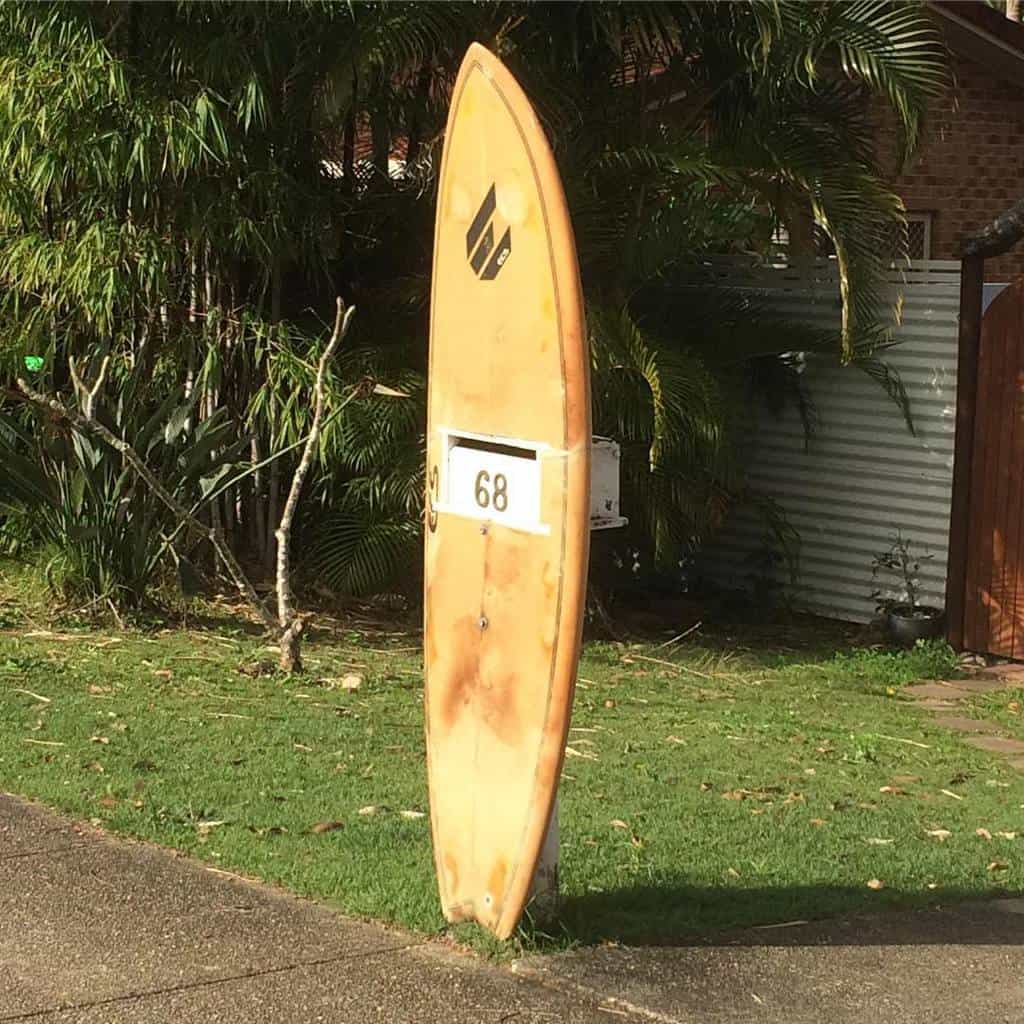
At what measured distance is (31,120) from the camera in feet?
32.3

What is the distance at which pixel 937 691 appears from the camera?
951cm

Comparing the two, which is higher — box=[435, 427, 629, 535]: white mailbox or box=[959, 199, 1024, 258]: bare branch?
box=[959, 199, 1024, 258]: bare branch

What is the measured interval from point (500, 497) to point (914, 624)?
6.25 m

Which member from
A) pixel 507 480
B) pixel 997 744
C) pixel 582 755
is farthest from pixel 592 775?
pixel 507 480

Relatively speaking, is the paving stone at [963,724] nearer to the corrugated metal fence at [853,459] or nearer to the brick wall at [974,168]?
the corrugated metal fence at [853,459]

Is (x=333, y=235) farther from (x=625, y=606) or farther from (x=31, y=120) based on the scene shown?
(x=625, y=606)

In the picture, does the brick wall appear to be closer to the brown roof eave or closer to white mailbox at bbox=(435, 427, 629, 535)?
the brown roof eave

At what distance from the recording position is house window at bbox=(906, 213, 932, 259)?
641 inches

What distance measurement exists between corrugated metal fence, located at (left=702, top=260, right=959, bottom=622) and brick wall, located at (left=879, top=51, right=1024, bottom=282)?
5.26 metres

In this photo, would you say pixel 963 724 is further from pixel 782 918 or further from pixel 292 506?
pixel 782 918

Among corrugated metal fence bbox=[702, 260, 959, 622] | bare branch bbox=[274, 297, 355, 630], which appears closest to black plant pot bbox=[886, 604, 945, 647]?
corrugated metal fence bbox=[702, 260, 959, 622]

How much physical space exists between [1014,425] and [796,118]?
204 cm

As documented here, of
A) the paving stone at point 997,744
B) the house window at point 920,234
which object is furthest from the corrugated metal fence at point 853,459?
the house window at point 920,234

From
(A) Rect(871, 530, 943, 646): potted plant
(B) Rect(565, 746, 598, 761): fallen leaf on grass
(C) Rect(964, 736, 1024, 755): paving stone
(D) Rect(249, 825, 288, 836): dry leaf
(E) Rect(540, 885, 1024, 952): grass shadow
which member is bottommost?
(C) Rect(964, 736, 1024, 755): paving stone
